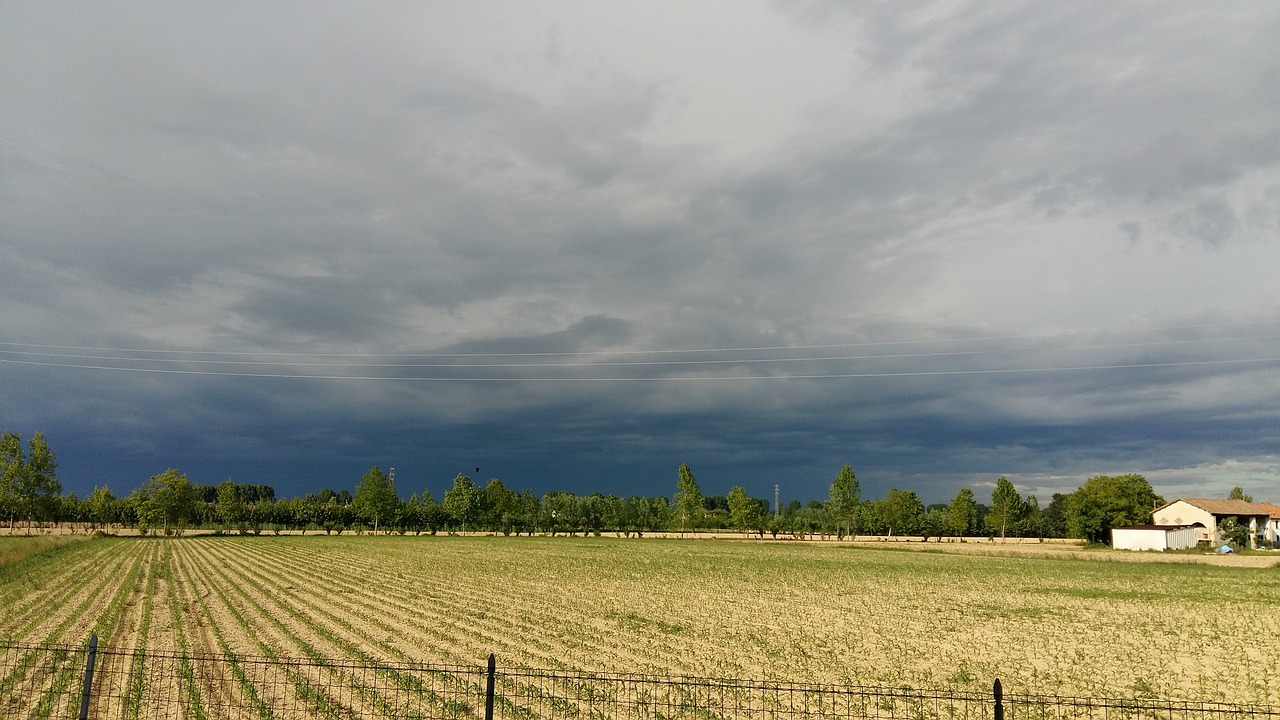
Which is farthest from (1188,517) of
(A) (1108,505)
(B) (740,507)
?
(B) (740,507)

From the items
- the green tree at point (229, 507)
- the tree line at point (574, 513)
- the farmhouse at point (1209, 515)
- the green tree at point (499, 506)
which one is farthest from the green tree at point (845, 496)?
the green tree at point (229, 507)

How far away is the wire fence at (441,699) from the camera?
50.3 ft

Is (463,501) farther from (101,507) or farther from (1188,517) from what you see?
(1188,517)

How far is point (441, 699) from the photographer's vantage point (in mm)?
16484

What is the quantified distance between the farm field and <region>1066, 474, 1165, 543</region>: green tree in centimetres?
7337

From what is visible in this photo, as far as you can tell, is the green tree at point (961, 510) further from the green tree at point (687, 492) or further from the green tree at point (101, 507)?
the green tree at point (101, 507)

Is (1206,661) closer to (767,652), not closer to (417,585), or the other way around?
(767,652)

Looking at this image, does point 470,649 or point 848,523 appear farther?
point 848,523

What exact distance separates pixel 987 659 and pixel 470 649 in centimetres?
1489

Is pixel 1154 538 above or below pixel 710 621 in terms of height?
below

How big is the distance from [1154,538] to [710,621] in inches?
3790

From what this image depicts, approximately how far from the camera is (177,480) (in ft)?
403

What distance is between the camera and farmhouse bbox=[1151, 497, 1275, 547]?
121438 millimetres

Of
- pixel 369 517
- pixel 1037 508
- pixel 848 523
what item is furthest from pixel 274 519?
pixel 1037 508
